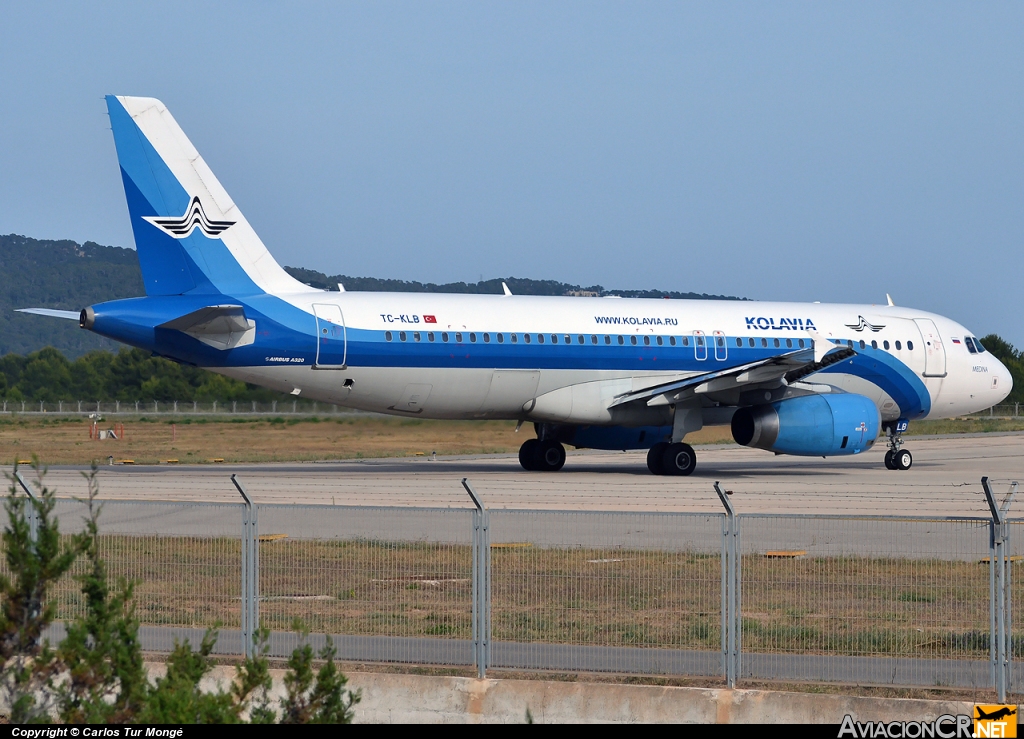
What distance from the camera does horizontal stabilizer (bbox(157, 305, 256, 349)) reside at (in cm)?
2438

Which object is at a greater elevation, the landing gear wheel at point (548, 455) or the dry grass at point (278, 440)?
the dry grass at point (278, 440)

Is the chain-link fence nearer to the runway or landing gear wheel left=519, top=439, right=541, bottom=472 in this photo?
the runway

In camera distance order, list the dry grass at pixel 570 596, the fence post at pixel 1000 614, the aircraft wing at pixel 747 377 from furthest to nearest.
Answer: the aircraft wing at pixel 747 377 < the dry grass at pixel 570 596 < the fence post at pixel 1000 614

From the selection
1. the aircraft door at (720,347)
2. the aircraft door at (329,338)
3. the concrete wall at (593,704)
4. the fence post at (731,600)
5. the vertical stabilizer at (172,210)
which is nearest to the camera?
the concrete wall at (593,704)

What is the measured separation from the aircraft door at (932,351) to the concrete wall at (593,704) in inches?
988

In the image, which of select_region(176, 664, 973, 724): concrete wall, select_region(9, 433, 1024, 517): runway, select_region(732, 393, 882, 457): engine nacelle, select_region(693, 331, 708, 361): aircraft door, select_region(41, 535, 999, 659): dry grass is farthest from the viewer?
select_region(693, 331, 708, 361): aircraft door

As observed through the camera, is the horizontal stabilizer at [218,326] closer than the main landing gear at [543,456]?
Yes

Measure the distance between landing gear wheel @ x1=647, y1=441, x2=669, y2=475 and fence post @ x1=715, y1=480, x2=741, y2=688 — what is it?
18.5 metres

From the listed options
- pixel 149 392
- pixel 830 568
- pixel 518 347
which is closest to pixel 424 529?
pixel 830 568

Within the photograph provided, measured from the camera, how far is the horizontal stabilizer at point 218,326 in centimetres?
2438

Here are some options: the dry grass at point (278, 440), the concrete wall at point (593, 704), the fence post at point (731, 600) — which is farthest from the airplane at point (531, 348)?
the fence post at point (731, 600)

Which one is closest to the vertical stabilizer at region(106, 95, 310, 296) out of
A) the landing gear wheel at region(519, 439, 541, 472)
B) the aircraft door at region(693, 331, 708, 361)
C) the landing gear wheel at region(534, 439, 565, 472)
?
the landing gear wheel at region(519, 439, 541, 472)

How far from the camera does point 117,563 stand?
40.8ft

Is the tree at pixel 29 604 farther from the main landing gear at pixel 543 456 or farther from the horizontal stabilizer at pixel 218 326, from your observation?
the main landing gear at pixel 543 456
